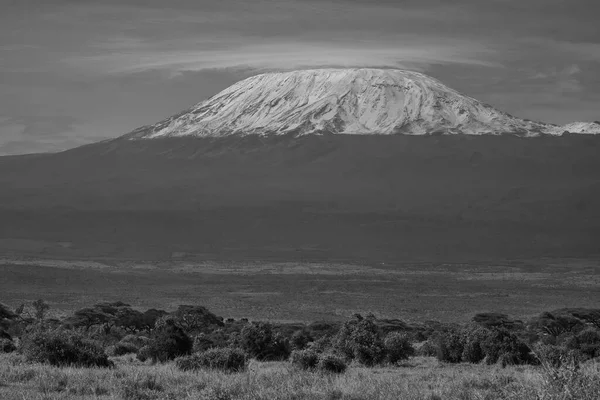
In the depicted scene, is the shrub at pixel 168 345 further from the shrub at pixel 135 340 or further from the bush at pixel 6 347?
the shrub at pixel 135 340

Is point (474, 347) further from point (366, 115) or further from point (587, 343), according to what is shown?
point (366, 115)

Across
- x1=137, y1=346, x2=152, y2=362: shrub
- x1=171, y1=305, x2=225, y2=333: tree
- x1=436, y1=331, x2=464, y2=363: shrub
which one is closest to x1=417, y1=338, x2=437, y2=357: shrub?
x1=436, y1=331, x2=464, y2=363: shrub

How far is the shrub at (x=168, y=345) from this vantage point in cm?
2250

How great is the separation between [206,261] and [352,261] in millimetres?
15498

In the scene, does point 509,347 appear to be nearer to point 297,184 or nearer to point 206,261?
point 206,261

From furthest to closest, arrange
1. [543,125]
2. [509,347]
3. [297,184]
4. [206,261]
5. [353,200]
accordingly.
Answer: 1. [543,125]
2. [297,184]
3. [353,200]
4. [206,261]
5. [509,347]

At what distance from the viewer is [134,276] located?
8506 cm

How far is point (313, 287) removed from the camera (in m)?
74.6

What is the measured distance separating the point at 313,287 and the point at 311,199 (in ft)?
248

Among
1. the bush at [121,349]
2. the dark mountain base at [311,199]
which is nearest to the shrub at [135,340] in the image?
the bush at [121,349]

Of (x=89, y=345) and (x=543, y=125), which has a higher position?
(x=543, y=125)

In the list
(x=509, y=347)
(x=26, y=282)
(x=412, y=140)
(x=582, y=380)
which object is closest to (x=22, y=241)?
(x=26, y=282)

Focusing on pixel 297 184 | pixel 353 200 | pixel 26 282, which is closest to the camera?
pixel 26 282

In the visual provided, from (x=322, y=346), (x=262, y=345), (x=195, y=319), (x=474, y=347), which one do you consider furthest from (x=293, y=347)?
(x=195, y=319)
